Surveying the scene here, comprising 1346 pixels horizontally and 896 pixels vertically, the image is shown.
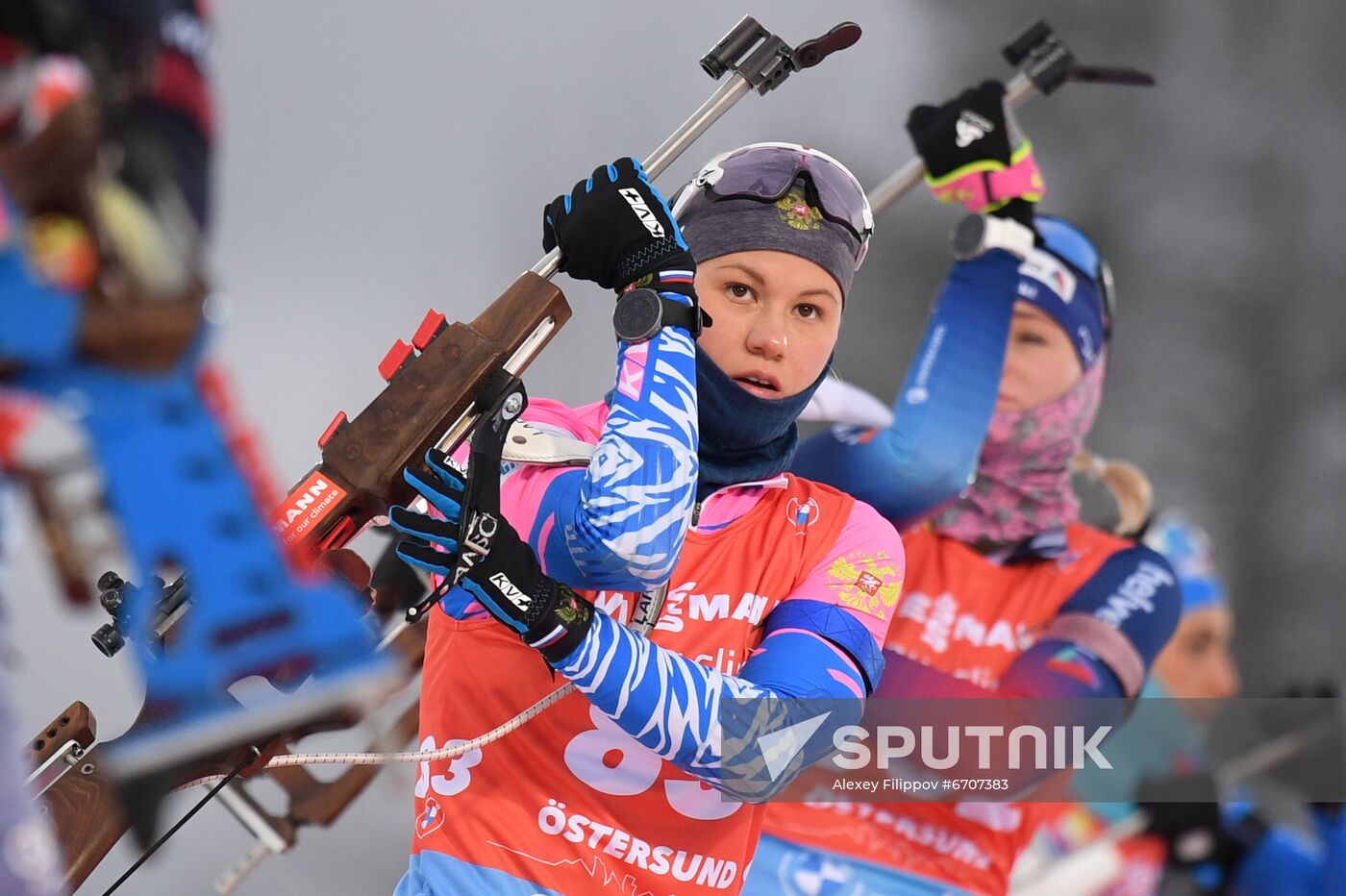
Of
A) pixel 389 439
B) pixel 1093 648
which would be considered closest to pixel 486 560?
pixel 389 439

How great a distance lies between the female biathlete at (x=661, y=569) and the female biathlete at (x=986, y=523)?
0.63m

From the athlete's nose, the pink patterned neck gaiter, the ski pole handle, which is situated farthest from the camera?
the pink patterned neck gaiter

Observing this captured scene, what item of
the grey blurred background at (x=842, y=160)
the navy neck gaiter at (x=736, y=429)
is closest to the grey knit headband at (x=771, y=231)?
the navy neck gaiter at (x=736, y=429)

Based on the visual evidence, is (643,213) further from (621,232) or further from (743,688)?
(743,688)

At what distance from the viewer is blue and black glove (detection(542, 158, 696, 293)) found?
1509 mm

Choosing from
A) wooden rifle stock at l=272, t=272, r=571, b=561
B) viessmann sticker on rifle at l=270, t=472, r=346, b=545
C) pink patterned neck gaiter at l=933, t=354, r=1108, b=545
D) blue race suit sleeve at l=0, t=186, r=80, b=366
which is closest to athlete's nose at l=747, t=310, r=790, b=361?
wooden rifle stock at l=272, t=272, r=571, b=561

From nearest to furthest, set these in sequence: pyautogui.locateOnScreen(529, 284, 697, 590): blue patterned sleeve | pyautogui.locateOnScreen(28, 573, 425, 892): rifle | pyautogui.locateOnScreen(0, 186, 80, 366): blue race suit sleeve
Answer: pyautogui.locateOnScreen(0, 186, 80, 366): blue race suit sleeve < pyautogui.locateOnScreen(28, 573, 425, 892): rifle < pyautogui.locateOnScreen(529, 284, 697, 590): blue patterned sleeve

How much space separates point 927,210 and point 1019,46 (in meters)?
1.30

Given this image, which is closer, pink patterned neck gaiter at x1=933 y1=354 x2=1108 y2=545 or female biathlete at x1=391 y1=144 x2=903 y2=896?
female biathlete at x1=391 y1=144 x2=903 y2=896

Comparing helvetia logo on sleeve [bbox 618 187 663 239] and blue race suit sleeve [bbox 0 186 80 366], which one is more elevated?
blue race suit sleeve [bbox 0 186 80 366]

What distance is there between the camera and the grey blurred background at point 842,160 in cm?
261

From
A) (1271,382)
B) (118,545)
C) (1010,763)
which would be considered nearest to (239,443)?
(118,545)

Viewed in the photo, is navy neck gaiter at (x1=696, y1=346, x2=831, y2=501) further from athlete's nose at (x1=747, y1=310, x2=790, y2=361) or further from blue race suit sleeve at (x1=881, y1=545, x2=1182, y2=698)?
blue race suit sleeve at (x1=881, y1=545, x2=1182, y2=698)

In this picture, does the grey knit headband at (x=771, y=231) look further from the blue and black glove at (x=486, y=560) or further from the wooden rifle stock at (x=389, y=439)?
the blue and black glove at (x=486, y=560)
